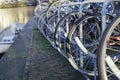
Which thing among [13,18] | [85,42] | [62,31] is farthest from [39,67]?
[13,18]

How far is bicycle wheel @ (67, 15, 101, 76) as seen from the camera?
4.37 meters

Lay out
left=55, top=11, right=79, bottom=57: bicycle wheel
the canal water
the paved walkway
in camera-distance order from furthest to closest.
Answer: the canal water < left=55, top=11, right=79, bottom=57: bicycle wheel < the paved walkway

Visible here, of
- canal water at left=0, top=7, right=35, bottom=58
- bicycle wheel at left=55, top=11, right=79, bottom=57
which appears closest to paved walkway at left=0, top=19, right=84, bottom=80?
bicycle wheel at left=55, top=11, right=79, bottom=57

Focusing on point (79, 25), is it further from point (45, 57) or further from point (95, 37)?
point (45, 57)

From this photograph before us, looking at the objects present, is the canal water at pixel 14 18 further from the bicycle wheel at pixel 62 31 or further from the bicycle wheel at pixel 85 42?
the bicycle wheel at pixel 85 42

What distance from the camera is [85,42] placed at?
5.22m

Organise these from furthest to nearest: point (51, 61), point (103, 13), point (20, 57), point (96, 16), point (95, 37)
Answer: point (20, 57) < point (51, 61) < point (95, 37) < point (96, 16) < point (103, 13)

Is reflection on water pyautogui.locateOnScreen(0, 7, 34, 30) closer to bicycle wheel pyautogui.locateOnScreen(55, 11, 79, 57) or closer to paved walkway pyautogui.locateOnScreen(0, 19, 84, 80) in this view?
paved walkway pyautogui.locateOnScreen(0, 19, 84, 80)

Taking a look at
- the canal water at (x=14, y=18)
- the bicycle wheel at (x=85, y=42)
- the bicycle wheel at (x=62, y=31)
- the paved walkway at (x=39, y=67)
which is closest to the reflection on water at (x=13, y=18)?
the canal water at (x=14, y=18)

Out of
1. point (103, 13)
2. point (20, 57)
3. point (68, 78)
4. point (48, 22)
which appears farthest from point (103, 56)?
point (48, 22)

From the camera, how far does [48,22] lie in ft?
26.6

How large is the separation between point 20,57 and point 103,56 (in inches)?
188

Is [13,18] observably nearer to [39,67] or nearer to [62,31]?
[62,31]

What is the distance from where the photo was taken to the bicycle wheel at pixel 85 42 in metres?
4.37
